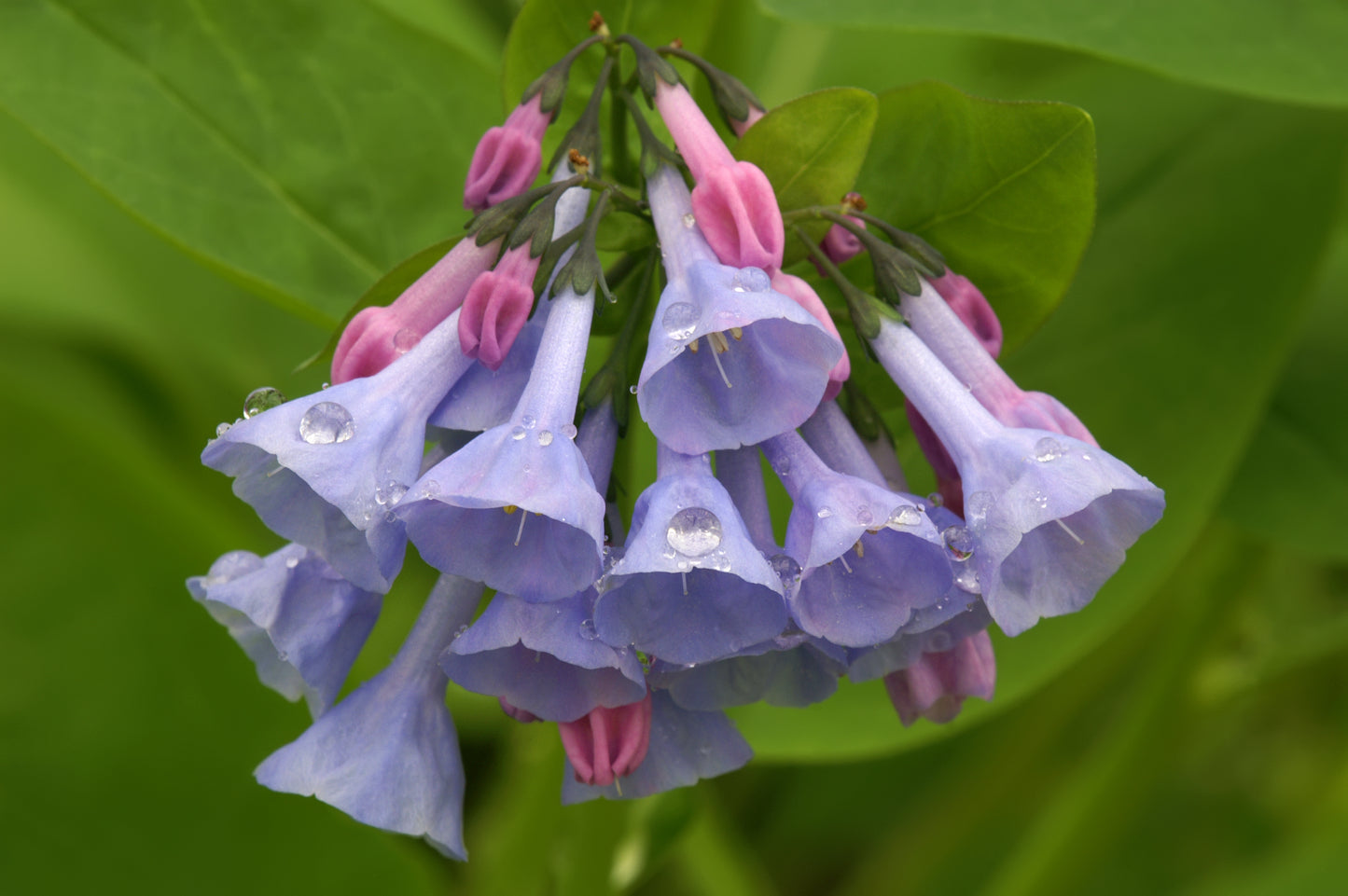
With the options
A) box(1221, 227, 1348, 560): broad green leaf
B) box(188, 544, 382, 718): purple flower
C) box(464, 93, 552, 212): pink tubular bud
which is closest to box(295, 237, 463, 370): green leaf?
box(464, 93, 552, 212): pink tubular bud

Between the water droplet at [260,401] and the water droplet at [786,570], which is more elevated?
the water droplet at [786,570]

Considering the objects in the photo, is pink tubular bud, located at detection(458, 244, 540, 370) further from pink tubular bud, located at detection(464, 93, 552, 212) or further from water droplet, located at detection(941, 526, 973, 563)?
water droplet, located at detection(941, 526, 973, 563)

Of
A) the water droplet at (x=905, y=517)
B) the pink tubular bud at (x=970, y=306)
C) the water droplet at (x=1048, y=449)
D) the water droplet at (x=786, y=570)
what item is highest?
the water droplet at (x=1048, y=449)

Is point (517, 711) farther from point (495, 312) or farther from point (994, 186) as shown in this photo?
point (994, 186)

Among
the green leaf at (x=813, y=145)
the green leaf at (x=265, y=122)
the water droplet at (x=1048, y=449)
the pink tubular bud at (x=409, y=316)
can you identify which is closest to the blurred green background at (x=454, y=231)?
the green leaf at (x=265, y=122)

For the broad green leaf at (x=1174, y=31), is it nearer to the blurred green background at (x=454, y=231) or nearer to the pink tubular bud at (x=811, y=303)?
the blurred green background at (x=454, y=231)

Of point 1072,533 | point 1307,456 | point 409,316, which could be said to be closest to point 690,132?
point 409,316
